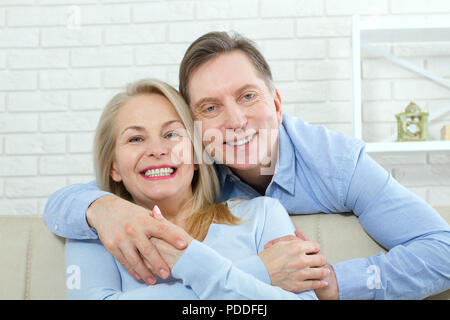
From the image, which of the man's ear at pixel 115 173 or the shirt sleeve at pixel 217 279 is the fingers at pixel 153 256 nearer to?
the shirt sleeve at pixel 217 279

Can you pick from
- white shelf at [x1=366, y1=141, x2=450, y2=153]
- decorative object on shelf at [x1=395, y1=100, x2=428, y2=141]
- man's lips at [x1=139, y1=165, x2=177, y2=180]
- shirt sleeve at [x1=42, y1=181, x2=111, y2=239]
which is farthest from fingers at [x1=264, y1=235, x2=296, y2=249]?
decorative object on shelf at [x1=395, y1=100, x2=428, y2=141]

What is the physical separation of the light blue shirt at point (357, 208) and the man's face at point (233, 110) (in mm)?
86

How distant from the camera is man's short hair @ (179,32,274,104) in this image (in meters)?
1.36

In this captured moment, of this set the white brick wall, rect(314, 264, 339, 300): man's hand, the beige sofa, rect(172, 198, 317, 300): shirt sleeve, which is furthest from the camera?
the white brick wall

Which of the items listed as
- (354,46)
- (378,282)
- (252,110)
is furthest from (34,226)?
(354,46)

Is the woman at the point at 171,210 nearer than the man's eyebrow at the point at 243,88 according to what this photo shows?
Yes

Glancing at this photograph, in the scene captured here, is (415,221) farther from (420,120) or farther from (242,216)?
(420,120)

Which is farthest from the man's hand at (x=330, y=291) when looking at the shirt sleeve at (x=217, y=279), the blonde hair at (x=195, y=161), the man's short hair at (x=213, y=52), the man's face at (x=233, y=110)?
the man's short hair at (x=213, y=52)

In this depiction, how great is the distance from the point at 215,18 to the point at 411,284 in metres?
1.57

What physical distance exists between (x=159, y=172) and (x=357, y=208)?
551 mm

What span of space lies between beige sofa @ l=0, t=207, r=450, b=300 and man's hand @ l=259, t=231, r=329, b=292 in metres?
0.20

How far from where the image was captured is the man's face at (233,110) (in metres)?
1.31

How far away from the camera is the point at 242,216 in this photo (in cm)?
127

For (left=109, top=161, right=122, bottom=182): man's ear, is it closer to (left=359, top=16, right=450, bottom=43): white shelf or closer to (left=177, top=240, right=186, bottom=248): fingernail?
(left=177, top=240, right=186, bottom=248): fingernail
